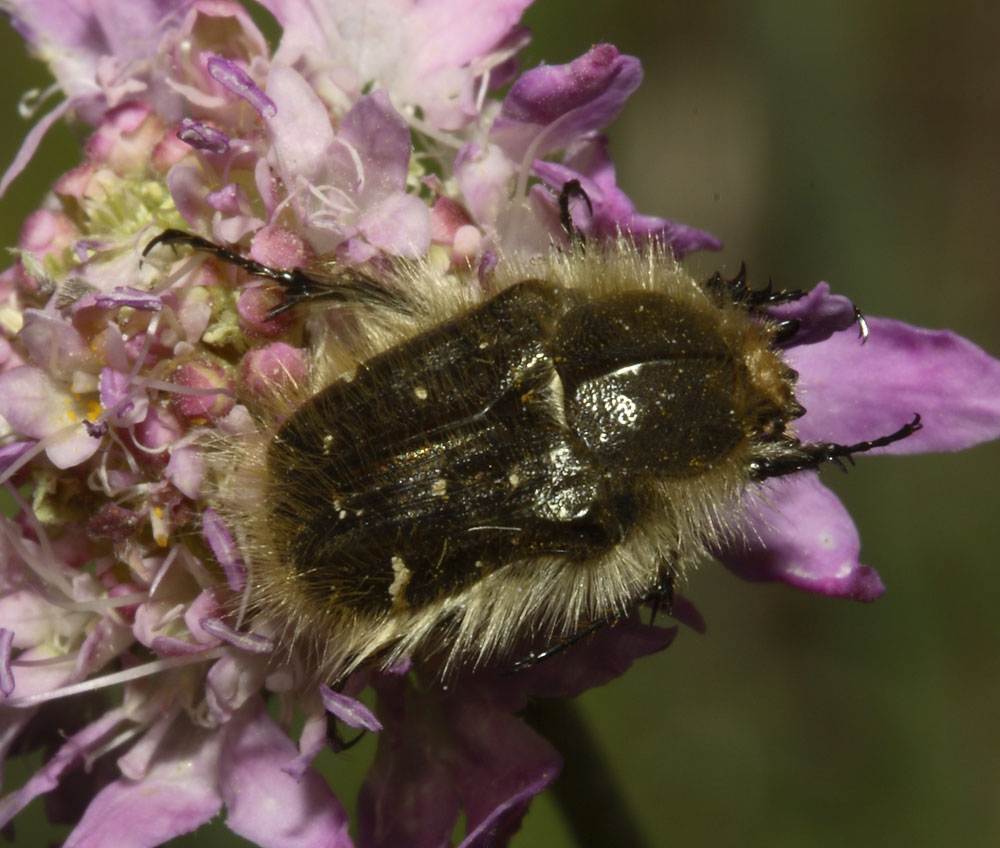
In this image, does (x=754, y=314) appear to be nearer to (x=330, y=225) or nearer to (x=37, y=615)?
(x=330, y=225)

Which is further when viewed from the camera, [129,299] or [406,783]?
[406,783]

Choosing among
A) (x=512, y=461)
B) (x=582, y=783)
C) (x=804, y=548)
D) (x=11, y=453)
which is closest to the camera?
(x=512, y=461)

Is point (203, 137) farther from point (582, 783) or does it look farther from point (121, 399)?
point (582, 783)

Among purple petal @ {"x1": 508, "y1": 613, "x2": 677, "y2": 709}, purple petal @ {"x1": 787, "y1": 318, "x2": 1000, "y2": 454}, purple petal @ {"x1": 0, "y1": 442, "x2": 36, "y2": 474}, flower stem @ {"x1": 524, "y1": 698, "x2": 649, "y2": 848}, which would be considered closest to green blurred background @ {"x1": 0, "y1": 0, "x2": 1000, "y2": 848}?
flower stem @ {"x1": 524, "y1": 698, "x2": 649, "y2": 848}

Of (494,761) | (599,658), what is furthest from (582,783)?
(599,658)

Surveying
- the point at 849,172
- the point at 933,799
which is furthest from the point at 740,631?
the point at 849,172

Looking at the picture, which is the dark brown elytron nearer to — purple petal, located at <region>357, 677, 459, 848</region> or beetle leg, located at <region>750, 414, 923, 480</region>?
beetle leg, located at <region>750, 414, 923, 480</region>

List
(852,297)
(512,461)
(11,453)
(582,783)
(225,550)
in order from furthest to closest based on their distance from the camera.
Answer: (852,297) < (582,783) < (11,453) < (225,550) < (512,461)
